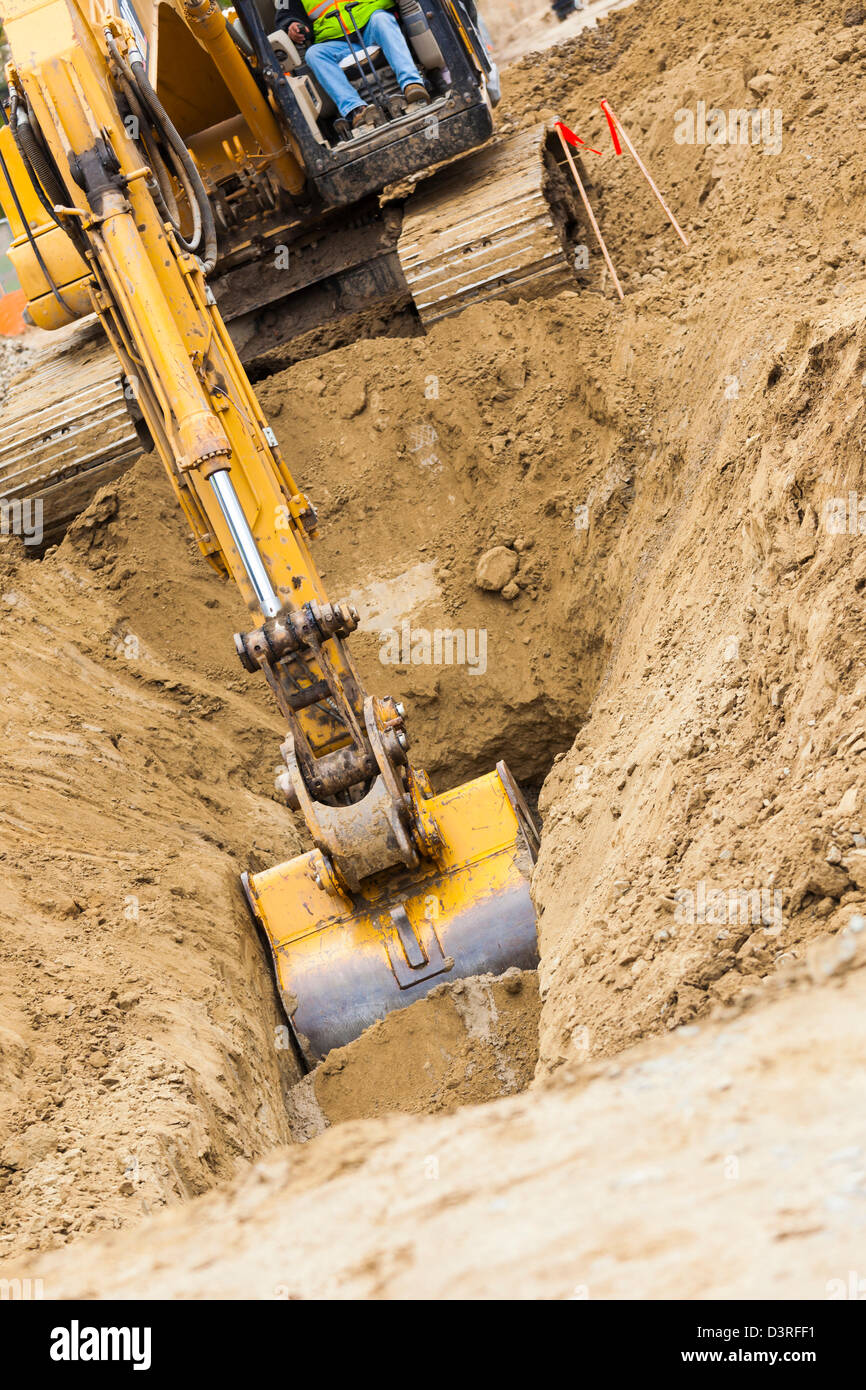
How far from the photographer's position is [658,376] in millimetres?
6715

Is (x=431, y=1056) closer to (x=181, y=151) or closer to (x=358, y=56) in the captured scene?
(x=181, y=151)

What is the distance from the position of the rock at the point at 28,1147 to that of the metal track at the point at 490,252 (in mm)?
5703

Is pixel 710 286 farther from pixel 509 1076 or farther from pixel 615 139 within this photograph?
pixel 509 1076

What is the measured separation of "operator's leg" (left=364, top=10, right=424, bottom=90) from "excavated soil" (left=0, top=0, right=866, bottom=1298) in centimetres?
155

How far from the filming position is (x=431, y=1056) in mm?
4582

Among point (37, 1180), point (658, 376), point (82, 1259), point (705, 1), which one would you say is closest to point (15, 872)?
point (37, 1180)

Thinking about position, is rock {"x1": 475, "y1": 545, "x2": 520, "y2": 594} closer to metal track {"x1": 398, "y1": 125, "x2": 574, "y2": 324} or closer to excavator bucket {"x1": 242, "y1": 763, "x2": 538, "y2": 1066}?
metal track {"x1": 398, "y1": 125, "x2": 574, "y2": 324}

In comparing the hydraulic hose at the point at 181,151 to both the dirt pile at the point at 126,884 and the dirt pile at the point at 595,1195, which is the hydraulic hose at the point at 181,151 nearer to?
the dirt pile at the point at 126,884

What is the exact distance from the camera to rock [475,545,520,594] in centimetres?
702

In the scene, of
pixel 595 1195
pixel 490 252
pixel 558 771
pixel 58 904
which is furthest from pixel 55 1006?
pixel 490 252

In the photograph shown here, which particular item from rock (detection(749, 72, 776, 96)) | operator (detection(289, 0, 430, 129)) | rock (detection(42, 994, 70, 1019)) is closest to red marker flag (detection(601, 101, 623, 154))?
rock (detection(749, 72, 776, 96))

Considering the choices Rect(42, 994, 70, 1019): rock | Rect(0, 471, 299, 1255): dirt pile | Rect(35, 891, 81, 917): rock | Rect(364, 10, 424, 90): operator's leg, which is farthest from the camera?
Rect(364, 10, 424, 90): operator's leg

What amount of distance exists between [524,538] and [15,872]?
3.54 meters

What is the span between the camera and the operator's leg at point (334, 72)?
7551 millimetres
